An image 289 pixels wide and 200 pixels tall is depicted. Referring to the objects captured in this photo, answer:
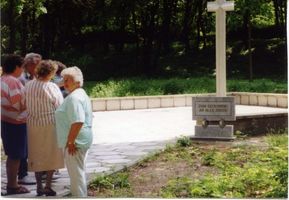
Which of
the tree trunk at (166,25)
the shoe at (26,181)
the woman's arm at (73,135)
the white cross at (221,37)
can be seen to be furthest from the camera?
the tree trunk at (166,25)

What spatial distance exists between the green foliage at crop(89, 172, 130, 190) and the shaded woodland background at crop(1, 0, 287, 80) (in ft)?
53.0

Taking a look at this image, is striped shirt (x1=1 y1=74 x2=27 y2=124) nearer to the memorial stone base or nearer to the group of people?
the group of people

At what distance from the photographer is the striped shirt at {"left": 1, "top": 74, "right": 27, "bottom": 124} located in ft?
18.4

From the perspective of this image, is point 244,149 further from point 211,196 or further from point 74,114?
point 74,114

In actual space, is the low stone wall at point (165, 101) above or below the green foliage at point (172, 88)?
below

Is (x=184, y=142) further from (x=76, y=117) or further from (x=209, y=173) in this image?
(x=76, y=117)

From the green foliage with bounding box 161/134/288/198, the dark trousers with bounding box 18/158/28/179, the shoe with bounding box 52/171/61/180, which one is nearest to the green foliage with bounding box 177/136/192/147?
the green foliage with bounding box 161/134/288/198

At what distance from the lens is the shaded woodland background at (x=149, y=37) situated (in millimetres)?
23500

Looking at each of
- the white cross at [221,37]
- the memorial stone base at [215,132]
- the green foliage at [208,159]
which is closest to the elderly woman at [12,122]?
the green foliage at [208,159]

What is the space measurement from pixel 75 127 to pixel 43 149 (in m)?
0.93

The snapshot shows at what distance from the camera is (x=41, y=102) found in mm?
5590

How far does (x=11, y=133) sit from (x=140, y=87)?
37.0 ft

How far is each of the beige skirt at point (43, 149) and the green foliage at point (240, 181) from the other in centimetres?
114

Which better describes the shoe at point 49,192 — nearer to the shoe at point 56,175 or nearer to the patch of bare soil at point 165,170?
the patch of bare soil at point 165,170
